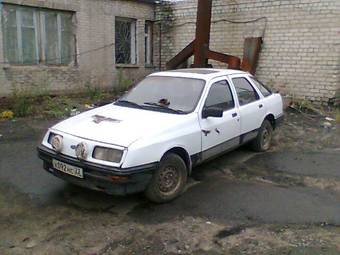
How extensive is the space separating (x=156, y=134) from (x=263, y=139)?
296 centimetres

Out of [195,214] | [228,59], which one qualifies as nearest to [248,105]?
[195,214]

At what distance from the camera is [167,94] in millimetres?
4828

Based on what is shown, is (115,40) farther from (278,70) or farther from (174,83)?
(174,83)

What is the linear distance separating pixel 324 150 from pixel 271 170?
65.5 inches

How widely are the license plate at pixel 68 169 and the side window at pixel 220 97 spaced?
183cm

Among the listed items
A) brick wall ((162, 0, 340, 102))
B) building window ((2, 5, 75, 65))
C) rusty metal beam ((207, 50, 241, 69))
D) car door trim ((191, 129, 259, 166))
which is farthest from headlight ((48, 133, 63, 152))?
brick wall ((162, 0, 340, 102))

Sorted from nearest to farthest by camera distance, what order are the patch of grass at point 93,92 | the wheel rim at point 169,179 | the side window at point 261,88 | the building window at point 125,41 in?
the wheel rim at point 169,179 < the side window at point 261,88 < the patch of grass at point 93,92 < the building window at point 125,41

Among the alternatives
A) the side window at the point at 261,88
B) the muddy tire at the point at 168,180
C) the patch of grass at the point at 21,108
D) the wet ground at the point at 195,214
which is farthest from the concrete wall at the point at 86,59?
the muddy tire at the point at 168,180

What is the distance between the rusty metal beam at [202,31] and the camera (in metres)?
9.37

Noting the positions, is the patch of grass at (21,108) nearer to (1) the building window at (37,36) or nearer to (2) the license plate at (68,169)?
(1) the building window at (37,36)

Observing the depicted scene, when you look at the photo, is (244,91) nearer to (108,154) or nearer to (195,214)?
(195,214)

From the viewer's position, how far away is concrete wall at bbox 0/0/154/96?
9.72m

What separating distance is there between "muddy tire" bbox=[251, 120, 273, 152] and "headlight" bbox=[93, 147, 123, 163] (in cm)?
315

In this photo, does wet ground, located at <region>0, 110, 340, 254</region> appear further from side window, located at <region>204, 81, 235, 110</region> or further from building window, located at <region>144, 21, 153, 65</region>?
building window, located at <region>144, 21, 153, 65</region>
